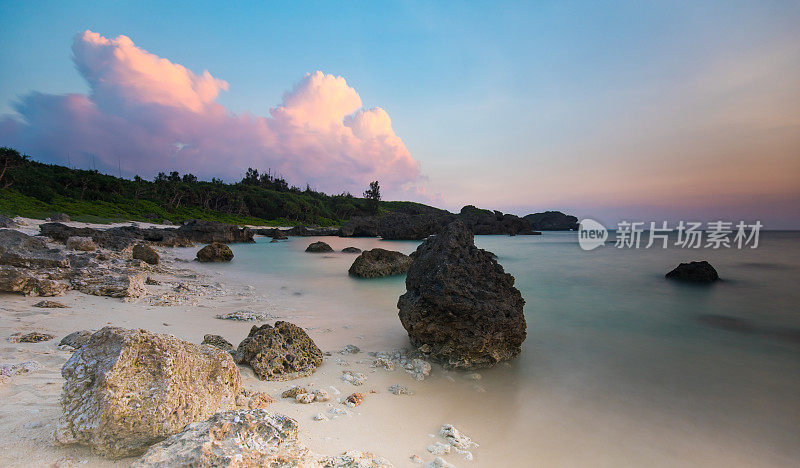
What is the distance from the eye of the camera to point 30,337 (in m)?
4.51

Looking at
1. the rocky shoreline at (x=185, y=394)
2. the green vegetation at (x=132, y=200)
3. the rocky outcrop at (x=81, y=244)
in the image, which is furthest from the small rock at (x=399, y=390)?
the green vegetation at (x=132, y=200)

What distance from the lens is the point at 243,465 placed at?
86.4 inches

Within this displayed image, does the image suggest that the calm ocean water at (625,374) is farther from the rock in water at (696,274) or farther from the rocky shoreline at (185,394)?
the rock in water at (696,274)

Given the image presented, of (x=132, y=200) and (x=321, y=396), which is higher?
(x=132, y=200)

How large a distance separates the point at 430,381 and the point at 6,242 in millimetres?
10393

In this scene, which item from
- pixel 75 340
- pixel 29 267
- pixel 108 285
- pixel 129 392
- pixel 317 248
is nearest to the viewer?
pixel 129 392

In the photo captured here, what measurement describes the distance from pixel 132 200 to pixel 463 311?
6885 cm

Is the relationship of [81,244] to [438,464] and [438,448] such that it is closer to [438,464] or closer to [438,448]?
[438,448]

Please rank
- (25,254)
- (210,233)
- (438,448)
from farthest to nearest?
(210,233) → (25,254) → (438,448)

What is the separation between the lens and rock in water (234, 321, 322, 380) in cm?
448

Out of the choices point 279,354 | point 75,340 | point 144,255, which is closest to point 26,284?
point 75,340

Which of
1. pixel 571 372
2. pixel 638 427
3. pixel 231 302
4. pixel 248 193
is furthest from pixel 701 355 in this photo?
pixel 248 193

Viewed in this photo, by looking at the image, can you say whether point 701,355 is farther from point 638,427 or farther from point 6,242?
point 6,242

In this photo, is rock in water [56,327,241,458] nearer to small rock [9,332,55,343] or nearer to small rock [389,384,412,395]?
small rock [389,384,412,395]
